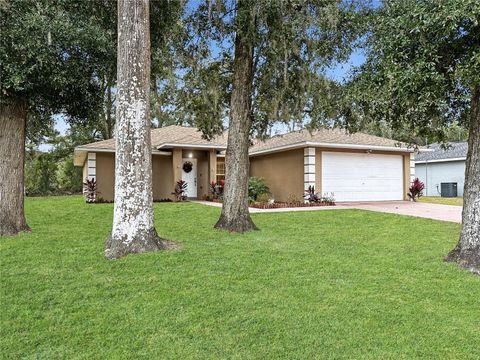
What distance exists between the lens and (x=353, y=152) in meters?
15.5

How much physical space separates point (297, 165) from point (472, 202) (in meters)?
9.99

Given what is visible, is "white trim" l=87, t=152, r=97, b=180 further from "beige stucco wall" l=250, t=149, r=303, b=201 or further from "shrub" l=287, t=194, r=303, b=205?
"shrub" l=287, t=194, r=303, b=205

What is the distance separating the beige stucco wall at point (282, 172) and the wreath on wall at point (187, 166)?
11.3ft

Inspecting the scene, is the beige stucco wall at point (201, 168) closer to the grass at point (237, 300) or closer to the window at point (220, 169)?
the window at point (220, 169)

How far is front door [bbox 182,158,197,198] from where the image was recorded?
17.1m

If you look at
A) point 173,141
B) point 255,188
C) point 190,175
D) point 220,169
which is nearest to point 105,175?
point 173,141

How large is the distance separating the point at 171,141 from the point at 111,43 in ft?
29.1

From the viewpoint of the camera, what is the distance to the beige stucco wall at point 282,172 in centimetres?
1520

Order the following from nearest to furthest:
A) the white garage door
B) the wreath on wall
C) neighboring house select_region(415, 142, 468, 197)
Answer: the white garage door < the wreath on wall < neighboring house select_region(415, 142, 468, 197)

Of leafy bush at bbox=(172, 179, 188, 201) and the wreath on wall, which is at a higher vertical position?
the wreath on wall

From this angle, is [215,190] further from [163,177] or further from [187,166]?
[163,177]

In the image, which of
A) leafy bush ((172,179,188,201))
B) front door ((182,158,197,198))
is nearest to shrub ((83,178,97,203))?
leafy bush ((172,179,188,201))

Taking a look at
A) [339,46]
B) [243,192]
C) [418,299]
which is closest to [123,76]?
[243,192]

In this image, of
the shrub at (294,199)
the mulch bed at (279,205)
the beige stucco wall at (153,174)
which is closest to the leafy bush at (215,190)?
the beige stucco wall at (153,174)
